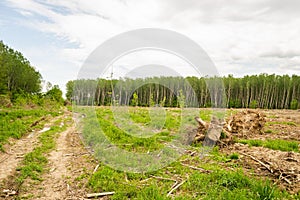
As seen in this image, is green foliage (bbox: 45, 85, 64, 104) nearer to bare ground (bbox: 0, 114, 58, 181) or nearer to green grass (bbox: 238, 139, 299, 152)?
bare ground (bbox: 0, 114, 58, 181)

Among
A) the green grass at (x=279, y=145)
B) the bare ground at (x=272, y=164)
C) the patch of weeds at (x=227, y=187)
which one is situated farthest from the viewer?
the green grass at (x=279, y=145)

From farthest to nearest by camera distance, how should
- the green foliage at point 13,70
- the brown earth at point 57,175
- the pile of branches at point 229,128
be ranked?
the green foliage at point 13,70 → the pile of branches at point 229,128 → the brown earth at point 57,175

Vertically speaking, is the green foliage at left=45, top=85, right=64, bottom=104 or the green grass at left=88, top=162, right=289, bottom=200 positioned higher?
the green foliage at left=45, top=85, right=64, bottom=104

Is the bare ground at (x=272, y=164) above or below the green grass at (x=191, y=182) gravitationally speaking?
above

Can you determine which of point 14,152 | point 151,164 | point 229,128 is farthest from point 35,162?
point 229,128

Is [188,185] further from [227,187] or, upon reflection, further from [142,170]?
[142,170]

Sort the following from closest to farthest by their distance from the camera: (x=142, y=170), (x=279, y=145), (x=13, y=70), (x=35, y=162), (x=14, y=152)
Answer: (x=142, y=170) < (x=35, y=162) < (x=14, y=152) < (x=279, y=145) < (x=13, y=70)

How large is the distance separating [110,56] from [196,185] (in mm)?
6183

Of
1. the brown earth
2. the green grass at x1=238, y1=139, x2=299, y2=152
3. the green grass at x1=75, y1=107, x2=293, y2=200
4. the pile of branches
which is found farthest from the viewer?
the pile of branches

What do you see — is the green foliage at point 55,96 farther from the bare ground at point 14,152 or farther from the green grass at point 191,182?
the green grass at point 191,182

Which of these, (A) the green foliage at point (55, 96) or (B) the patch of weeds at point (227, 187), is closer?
(B) the patch of weeds at point (227, 187)

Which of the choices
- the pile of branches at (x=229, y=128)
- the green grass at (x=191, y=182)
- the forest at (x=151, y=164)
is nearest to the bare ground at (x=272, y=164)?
the forest at (x=151, y=164)

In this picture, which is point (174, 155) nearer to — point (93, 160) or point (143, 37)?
point (93, 160)

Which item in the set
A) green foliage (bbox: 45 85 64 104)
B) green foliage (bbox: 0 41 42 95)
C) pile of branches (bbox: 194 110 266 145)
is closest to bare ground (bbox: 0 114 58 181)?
pile of branches (bbox: 194 110 266 145)
